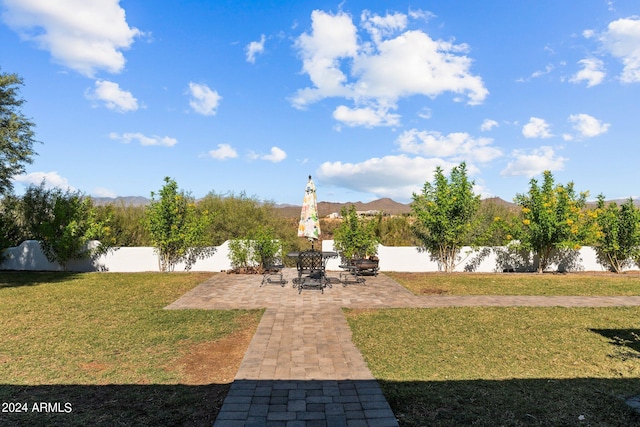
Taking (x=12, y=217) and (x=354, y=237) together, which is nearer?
(x=354, y=237)

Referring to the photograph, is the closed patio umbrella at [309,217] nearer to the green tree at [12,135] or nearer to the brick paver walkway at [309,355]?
the brick paver walkway at [309,355]

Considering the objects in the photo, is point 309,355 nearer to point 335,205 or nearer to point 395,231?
point 395,231

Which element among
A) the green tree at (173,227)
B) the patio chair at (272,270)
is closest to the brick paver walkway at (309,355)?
the patio chair at (272,270)

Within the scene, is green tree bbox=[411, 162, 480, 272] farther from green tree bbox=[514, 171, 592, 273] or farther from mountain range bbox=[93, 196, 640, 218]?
Answer: green tree bbox=[514, 171, 592, 273]

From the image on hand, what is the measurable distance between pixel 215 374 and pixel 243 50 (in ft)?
48.8

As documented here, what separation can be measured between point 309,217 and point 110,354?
7.01 m

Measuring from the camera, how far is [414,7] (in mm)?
11461

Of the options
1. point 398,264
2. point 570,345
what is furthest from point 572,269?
point 570,345

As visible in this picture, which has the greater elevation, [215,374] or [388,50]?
[388,50]

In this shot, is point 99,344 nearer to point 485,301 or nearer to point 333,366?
point 333,366

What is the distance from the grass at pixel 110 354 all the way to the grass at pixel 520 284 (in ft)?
20.4

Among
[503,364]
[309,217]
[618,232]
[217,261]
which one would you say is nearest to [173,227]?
[217,261]

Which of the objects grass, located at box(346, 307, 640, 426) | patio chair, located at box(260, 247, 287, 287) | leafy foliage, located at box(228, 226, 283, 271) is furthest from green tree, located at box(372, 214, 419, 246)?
grass, located at box(346, 307, 640, 426)

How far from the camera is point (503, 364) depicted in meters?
4.83
